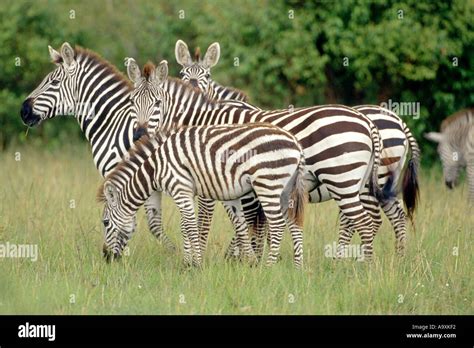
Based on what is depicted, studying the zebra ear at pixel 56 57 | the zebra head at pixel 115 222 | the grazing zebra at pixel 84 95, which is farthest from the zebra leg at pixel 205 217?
the zebra ear at pixel 56 57

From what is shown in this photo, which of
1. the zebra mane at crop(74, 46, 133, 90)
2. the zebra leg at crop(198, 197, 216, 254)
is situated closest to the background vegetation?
the zebra mane at crop(74, 46, 133, 90)

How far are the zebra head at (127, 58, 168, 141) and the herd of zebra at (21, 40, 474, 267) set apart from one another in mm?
14

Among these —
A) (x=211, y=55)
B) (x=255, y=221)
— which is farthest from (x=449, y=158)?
(x=255, y=221)

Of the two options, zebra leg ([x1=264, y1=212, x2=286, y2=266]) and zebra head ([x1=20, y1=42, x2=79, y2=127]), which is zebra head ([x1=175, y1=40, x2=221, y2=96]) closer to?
zebra head ([x1=20, y1=42, x2=79, y2=127])

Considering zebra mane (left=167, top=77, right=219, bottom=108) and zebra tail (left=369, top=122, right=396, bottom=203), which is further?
zebra mane (left=167, top=77, right=219, bottom=108)

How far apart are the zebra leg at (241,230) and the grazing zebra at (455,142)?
4.27 metres

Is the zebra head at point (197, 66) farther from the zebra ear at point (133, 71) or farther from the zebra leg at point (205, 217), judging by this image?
the zebra leg at point (205, 217)

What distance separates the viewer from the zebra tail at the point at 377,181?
1035 cm

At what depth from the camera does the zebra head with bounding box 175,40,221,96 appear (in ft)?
41.0

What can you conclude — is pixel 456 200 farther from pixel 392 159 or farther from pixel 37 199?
pixel 37 199

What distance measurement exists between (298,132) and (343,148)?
587 millimetres

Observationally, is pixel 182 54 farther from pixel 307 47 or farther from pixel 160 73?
pixel 307 47

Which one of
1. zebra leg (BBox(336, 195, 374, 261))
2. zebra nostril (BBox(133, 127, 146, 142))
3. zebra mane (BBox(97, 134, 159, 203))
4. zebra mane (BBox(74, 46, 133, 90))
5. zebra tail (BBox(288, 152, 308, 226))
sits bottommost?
zebra leg (BBox(336, 195, 374, 261))

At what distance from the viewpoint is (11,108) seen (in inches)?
787
